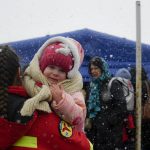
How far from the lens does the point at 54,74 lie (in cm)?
226

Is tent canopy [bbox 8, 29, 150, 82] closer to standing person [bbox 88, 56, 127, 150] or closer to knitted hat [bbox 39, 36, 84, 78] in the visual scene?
standing person [bbox 88, 56, 127, 150]

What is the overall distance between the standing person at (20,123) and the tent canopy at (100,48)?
5279 millimetres

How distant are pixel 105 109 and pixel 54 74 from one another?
3.23m

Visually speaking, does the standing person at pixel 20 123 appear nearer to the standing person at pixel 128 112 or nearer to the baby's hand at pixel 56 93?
the baby's hand at pixel 56 93

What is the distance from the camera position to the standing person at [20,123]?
1.92 metres

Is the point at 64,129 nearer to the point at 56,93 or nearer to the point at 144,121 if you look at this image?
the point at 56,93

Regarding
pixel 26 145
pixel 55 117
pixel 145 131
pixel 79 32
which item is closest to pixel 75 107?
pixel 55 117

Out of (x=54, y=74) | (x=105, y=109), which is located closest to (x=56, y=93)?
(x=54, y=74)

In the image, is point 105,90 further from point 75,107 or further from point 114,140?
point 75,107

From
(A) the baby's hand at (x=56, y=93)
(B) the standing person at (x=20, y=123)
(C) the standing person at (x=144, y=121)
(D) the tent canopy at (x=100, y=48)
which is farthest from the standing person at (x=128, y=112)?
(B) the standing person at (x=20, y=123)

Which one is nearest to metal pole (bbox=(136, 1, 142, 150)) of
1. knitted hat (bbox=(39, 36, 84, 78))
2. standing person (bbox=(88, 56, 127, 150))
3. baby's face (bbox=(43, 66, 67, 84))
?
standing person (bbox=(88, 56, 127, 150))

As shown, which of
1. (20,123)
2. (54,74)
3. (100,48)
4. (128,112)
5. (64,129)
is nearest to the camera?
(20,123)

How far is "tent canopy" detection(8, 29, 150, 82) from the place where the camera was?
747 cm

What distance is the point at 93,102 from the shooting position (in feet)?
18.1
